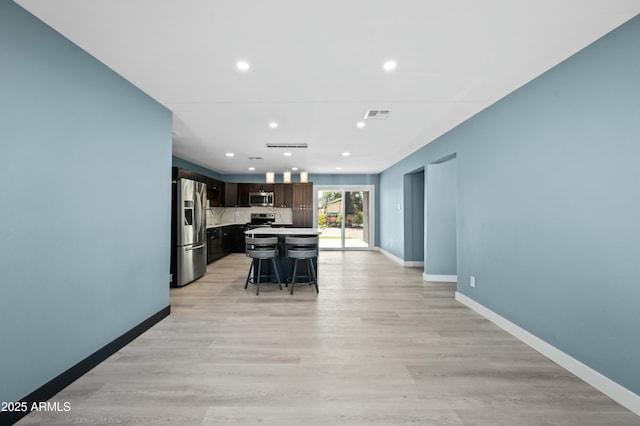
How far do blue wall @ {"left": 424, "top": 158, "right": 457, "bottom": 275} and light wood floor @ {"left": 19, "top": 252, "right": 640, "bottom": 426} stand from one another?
5.08 feet

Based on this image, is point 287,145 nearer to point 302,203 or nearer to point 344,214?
point 302,203

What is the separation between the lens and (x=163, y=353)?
2480 millimetres

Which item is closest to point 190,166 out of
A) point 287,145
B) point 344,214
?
point 287,145

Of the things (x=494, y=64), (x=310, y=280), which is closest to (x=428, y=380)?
(x=494, y=64)

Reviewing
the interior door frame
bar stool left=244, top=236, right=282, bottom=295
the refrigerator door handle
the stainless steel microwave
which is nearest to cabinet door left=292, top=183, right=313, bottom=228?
the interior door frame

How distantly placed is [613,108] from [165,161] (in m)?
4.22

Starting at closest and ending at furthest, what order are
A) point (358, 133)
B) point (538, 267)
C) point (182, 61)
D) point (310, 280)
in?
1. point (182, 61)
2. point (538, 267)
3. point (358, 133)
4. point (310, 280)

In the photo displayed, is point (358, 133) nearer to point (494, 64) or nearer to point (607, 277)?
point (494, 64)

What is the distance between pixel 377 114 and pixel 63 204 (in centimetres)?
335

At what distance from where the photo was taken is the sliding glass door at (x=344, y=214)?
916cm

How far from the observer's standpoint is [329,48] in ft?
7.09

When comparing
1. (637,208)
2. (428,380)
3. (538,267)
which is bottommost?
(428,380)

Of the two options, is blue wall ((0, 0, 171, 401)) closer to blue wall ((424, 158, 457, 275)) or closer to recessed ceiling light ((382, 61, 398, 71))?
recessed ceiling light ((382, 61, 398, 71))

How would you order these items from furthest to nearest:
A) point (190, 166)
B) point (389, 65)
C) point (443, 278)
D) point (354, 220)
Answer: point (354, 220)
point (190, 166)
point (443, 278)
point (389, 65)
